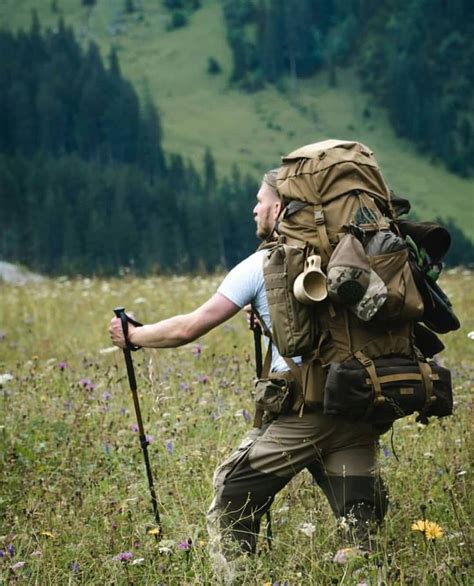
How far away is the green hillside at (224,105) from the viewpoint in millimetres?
134625

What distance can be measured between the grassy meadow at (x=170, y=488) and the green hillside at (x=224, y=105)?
108 m

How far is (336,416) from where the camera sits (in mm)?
4590

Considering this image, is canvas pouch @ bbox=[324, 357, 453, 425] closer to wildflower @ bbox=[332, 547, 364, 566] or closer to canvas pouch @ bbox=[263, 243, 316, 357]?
canvas pouch @ bbox=[263, 243, 316, 357]

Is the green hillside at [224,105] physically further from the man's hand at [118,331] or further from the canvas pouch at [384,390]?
the canvas pouch at [384,390]

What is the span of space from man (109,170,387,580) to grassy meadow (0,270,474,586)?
0.16 meters

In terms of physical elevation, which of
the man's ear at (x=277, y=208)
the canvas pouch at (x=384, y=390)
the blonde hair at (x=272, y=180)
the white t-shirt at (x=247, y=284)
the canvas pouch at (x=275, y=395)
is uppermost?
the blonde hair at (x=272, y=180)

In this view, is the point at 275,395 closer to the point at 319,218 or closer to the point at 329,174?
the point at 319,218

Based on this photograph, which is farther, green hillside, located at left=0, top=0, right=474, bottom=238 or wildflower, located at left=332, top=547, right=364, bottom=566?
green hillside, located at left=0, top=0, right=474, bottom=238

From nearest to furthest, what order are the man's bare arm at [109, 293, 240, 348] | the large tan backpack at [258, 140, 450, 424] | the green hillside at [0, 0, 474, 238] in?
the large tan backpack at [258, 140, 450, 424] < the man's bare arm at [109, 293, 240, 348] < the green hillside at [0, 0, 474, 238]

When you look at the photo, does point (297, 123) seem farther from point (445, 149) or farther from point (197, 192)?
point (197, 192)

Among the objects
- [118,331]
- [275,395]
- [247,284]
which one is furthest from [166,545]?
[247,284]

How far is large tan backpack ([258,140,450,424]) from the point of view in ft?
14.3

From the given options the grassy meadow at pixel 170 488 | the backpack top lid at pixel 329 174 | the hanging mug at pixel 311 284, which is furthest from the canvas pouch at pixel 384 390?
the backpack top lid at pixel 329 174

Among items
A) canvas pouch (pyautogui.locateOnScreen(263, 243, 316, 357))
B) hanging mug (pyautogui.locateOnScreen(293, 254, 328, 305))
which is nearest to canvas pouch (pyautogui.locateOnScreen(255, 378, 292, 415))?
canvas pouch (pyautogui.locateOnScreen(263, 243, 316, 357))
